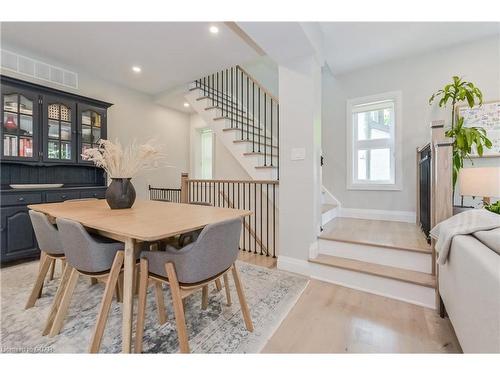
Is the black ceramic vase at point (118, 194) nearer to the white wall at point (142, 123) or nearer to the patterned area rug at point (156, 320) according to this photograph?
the patterned area rug at point (156, 320)

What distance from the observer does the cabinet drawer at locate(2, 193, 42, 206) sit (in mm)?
2422

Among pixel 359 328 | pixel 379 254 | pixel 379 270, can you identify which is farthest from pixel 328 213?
pixel 359 328

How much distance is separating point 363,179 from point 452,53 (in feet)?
6.29

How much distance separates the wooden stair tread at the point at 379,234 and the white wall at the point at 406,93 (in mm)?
460

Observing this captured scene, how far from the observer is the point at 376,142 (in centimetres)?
342

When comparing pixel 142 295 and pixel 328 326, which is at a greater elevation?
pixel 142 295

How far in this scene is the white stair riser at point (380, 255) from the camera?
1.98 meters

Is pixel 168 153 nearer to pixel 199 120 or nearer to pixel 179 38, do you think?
pixel 199 120

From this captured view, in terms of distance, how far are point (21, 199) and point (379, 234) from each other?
4.07m

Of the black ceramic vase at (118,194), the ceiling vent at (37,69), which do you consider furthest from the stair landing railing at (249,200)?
the ceiling vent at (37,69)

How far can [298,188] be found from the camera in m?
2.35

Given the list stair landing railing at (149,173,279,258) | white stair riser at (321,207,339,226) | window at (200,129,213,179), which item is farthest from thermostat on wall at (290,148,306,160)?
window at (200,129,213,179)

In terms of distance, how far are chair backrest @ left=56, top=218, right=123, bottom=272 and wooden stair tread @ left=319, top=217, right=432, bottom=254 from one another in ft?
6.50
